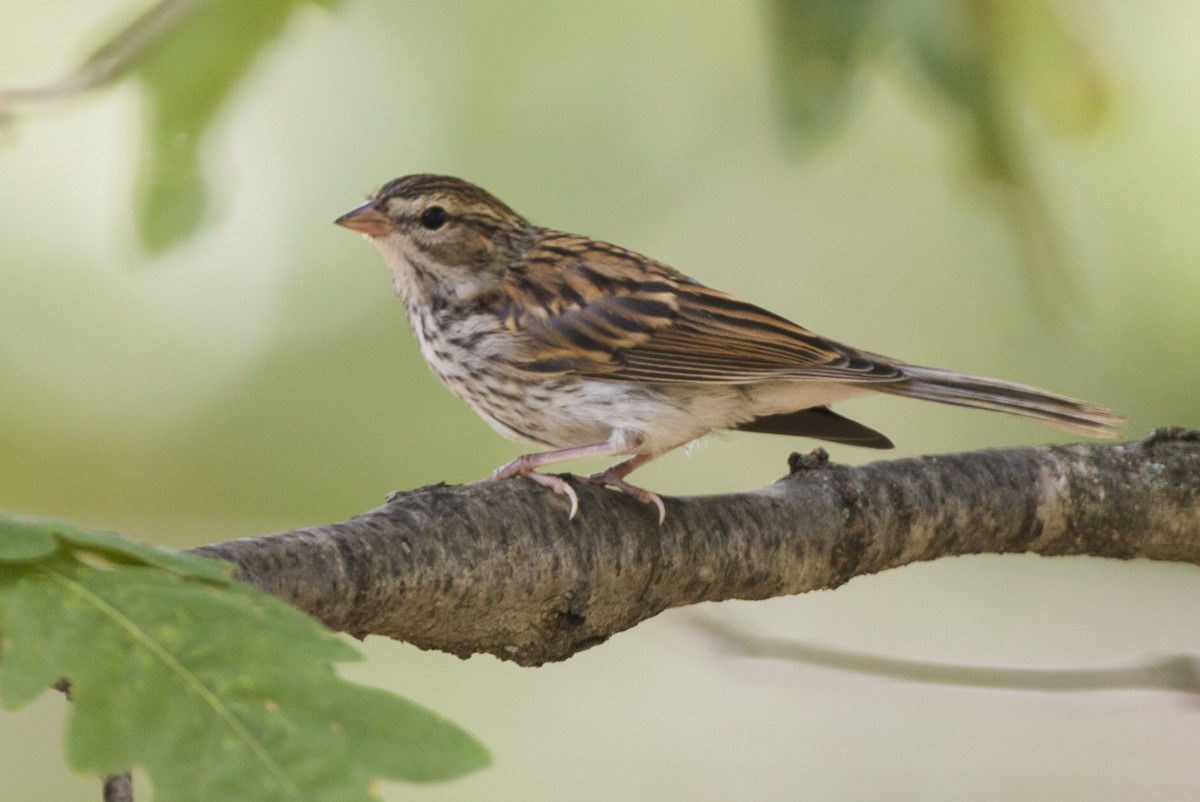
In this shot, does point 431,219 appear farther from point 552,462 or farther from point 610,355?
point 552,462

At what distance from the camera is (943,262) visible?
7.25 meters

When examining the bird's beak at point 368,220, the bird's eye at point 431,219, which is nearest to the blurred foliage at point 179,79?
the bird's beak at point 368,220

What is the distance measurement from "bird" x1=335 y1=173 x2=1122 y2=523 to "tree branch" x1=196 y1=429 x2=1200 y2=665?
345 mm

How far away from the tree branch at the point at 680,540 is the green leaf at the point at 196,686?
76 centimetres

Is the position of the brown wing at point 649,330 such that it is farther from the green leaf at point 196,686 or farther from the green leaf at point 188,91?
the green leaf at point 196,686

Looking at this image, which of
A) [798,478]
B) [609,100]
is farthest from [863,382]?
[609,100]

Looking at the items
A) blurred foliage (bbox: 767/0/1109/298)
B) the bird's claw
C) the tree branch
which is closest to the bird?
the tree branch

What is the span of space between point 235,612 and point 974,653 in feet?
18.0

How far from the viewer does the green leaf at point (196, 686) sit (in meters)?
1.17

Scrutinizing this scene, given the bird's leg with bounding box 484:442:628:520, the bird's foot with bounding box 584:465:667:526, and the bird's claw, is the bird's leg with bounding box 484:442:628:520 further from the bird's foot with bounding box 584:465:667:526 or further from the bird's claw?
the bird's foot with bounding box 584:465:667:526

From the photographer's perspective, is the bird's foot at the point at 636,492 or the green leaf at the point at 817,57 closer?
the green leaf at the point at 817,57

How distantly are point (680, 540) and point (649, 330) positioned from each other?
1.42 meters

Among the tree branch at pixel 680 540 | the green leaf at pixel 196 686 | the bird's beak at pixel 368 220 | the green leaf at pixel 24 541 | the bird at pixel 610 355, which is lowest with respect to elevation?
the green leaf at pixel 196 686

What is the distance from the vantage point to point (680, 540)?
3090 mm
